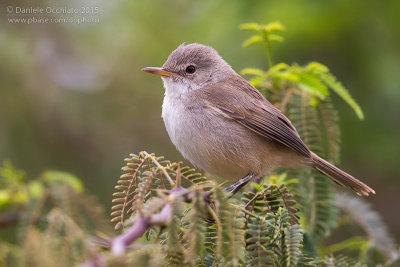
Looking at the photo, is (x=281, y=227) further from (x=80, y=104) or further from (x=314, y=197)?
(x=80, y=104)

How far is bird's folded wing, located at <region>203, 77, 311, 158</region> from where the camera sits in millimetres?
4016

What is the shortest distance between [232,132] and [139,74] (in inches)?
139

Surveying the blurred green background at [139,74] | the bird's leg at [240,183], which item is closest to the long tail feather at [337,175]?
the bird's leg at [240,183]

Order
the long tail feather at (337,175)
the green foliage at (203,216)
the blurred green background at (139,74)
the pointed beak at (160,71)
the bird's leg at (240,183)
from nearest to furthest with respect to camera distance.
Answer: the green foliage at (203,216)
the bird's leg at (240,183)
the long tail feather at (337,175)
the pointed beak at (160,71)
the blurred green background at (139,74)

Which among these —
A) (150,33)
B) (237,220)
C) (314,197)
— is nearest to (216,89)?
(314,197)

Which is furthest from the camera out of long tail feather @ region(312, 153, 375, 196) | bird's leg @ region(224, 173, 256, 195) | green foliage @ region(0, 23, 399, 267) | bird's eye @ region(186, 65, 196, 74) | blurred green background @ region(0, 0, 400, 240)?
blurred green background @ region(0, 0, 400, 240)

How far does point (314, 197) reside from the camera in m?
3.51

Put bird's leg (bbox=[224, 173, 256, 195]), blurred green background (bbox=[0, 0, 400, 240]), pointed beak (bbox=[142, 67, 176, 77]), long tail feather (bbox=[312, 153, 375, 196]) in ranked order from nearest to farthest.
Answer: bird's leg (bbox=[224, 173, 256, 195])
long tail feather (bbox=[312, 153, 375, 196])
pointed beak (bbox=[142, 67, 176, 77])
blurred green background (bbox=[0, 0, 400, 240])

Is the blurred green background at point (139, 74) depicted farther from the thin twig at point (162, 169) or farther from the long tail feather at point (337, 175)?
the thin twig at point (162, 169)

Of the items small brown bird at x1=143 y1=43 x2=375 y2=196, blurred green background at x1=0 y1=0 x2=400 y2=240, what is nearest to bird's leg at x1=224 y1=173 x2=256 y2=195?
small brown bird at x1=143 y1=43 x2=375 y2=196

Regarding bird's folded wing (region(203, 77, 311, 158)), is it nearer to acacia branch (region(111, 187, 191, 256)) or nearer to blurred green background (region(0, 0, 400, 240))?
blurred green background (region(0, 0, 400, 240))

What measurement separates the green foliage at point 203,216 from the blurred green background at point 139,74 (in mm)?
1873

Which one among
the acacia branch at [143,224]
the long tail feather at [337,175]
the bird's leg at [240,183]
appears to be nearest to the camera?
the acacia branch at [143,224]

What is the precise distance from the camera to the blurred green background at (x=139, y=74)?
18.7 ft
